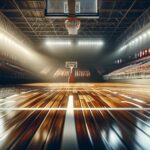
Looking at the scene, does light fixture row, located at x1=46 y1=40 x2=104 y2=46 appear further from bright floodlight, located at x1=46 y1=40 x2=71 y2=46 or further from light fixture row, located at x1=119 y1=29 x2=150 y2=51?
light fixture row, located at x1=119 y1=29 x2=150 y2=51

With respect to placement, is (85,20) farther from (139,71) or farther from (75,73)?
(75,73)

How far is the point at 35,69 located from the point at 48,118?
19.3 meters

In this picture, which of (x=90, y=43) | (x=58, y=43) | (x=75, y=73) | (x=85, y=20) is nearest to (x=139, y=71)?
(x=85, y=20)

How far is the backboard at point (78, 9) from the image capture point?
262 inches

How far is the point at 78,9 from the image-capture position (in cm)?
729

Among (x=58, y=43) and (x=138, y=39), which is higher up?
(x=58, y=43)

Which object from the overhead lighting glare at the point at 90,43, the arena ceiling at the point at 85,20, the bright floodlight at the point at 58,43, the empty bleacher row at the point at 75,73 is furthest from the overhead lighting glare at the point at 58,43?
the empty bleacher row at the point at 75,73

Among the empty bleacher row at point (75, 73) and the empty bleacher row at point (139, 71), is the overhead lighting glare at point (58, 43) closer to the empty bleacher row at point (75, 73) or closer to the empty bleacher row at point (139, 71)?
the empty bleacher row at point (75, 73)

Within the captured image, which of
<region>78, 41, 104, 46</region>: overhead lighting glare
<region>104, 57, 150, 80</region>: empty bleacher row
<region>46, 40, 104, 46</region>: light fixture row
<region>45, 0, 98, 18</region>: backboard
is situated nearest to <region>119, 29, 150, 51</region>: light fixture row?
<region>104, 57, 150, 80</region>: empty bleacher row

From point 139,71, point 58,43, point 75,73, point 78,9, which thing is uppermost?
point 58,43

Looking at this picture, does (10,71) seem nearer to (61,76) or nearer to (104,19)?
(61,76)

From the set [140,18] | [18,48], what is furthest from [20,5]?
[140,18]

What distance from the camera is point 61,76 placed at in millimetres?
18766

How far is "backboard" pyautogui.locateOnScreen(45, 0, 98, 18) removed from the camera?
6.66 m
